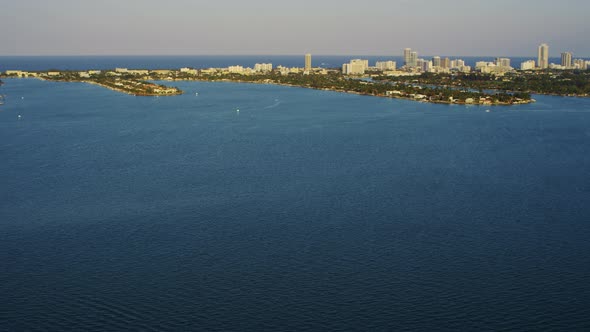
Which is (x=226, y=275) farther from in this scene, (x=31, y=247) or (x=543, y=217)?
(x=543, y=217)

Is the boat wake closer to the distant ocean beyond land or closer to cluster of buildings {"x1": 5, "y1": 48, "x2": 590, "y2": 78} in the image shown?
cluster of buildings {"x1": 5, "y1": 48, "x2": 590, "y2": 78}

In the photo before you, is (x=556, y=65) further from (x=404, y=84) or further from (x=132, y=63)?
(x=132, y=63)

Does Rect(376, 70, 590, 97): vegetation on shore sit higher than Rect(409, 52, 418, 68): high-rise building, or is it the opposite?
Rect(409, 52, 418, 68): high-rise building

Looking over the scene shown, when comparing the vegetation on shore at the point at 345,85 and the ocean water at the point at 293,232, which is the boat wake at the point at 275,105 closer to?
the vegetation on shore at the point at 345,85

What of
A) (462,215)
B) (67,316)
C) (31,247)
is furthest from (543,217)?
(31,247)

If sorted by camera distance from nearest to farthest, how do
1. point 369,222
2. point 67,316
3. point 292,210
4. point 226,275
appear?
1. point 67,316
2. point 226,275
3. point 369,222
4. point 292,210

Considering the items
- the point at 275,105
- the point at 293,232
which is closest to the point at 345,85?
the point at 275,105

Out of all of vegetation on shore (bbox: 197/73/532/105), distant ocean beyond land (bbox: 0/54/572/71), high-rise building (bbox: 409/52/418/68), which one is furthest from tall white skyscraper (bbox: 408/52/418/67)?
vegetation on shore (bbox: 197/73/532/105)

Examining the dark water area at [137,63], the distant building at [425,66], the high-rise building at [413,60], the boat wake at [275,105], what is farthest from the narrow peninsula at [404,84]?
the dark water area at [137,63]

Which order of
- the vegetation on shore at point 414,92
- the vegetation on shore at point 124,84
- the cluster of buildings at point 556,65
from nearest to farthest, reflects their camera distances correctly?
1. the vegetation on shore at point 414,92
2. the vegetation on shore at point 124,84
3. the cluster of buildings at point 556,65
